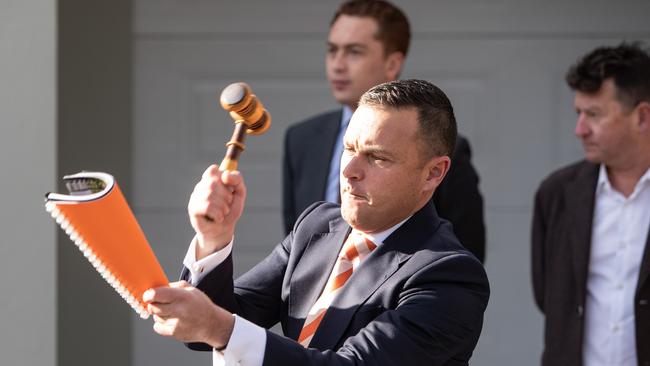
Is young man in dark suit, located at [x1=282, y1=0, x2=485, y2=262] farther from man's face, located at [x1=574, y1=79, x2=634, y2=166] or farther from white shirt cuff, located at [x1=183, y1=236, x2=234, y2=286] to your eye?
white shirt cuff, located at [x1=183, y1=236, x2=234, y2=286]

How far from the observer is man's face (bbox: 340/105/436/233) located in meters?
2.55

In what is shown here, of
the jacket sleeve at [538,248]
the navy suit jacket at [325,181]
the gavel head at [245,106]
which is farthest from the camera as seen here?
the jacket sleeve at [538,248]

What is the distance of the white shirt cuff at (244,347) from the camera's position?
90.9 inches

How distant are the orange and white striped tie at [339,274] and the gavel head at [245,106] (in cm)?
35

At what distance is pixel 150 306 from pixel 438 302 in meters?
0.60

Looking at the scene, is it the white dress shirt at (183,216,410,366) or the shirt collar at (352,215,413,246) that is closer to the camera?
the white dress shirt at (183,216,410,366)

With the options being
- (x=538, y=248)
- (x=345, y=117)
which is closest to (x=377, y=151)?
(x=345, y=117)

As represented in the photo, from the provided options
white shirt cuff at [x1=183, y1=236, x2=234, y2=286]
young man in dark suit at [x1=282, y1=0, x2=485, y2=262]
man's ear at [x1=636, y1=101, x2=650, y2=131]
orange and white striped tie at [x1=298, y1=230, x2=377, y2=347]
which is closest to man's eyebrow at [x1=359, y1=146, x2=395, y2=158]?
orange and white striped tie at [x1=298, y1=230, x2=377, y2=347]

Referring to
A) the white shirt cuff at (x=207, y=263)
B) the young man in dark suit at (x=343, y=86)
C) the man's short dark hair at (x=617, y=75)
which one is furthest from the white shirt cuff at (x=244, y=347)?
the man's short dark hair at (x=617, y=75)

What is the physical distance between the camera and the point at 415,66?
19.0 ft

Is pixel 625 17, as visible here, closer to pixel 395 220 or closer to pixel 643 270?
pixel 643 270

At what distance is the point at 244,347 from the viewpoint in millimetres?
2318
